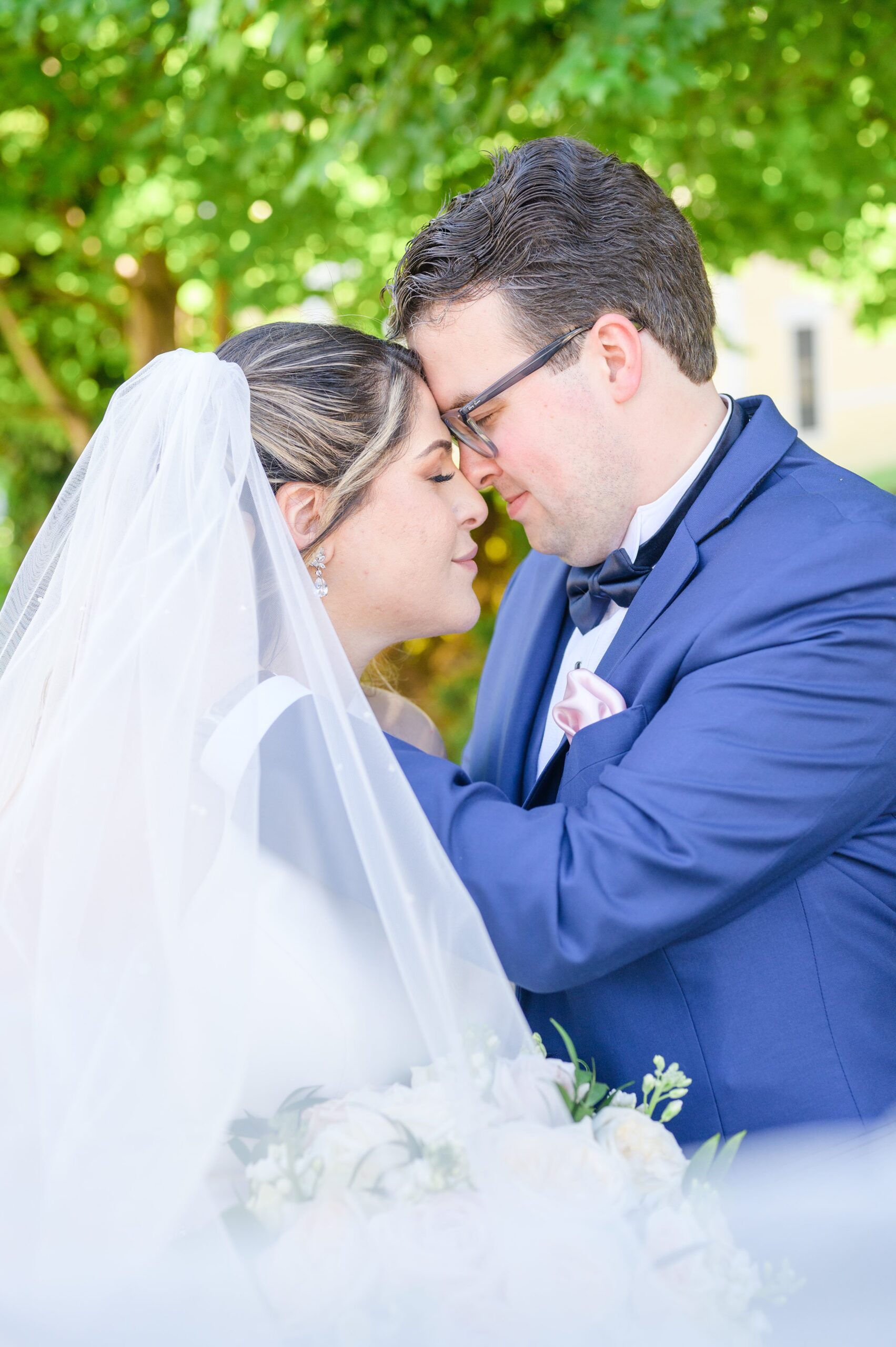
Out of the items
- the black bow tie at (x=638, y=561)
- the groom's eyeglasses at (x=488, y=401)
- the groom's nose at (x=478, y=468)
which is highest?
the groom's eyeglasses at (x=488, y=401)

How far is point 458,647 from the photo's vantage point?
8.32m

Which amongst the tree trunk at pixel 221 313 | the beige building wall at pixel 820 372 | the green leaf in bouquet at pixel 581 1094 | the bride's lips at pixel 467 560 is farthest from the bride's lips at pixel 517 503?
the beige building wall at pixel 820 372

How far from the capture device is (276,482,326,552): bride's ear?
8.41ft

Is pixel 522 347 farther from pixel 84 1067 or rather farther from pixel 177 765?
pixel 84 1067

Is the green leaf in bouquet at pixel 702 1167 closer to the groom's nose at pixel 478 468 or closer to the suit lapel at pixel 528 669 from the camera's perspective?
the suit lapel at pixel 528 669

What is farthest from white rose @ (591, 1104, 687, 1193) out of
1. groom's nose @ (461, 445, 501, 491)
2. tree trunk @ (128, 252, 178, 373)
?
tree trunk @ (128, 252, 178, 373)

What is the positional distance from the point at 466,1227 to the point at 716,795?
0.83 metres

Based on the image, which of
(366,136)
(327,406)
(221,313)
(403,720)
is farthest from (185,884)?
(221,313)

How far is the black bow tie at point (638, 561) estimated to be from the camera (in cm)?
258

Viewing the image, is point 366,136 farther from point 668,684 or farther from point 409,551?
point 668,684

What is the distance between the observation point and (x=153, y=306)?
9.16m

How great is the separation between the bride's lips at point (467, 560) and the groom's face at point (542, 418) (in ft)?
0.62

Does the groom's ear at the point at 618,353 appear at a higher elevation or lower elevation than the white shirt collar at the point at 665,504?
higher

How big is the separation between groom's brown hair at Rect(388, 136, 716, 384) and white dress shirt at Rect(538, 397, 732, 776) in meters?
0.20
